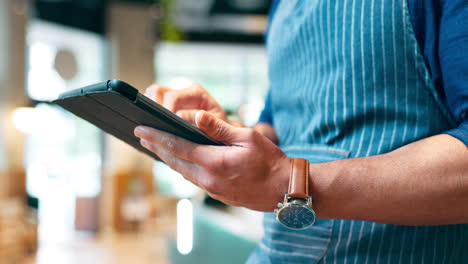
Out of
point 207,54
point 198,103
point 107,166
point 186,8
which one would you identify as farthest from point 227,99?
point 198,103

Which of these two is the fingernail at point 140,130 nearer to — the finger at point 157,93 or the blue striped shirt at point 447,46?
the finger at point 157,93

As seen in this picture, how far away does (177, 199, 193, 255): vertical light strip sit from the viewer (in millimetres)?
3339

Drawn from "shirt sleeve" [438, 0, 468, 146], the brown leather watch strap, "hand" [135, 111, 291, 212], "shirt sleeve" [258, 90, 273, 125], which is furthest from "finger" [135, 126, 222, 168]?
"shirt sleeve" [258, 90, 273, 125]

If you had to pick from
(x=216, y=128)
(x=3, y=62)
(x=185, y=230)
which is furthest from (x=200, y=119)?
(x=3, y=62)

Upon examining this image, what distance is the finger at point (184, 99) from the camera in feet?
2.70

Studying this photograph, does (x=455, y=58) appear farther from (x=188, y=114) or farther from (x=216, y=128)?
(x=188, y=114)

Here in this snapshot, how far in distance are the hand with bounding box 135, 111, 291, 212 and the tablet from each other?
0.01 m

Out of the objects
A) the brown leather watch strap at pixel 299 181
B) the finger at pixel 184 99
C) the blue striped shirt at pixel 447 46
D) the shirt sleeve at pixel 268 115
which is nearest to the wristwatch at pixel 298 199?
the brown leather watch strap at pixel 299 181

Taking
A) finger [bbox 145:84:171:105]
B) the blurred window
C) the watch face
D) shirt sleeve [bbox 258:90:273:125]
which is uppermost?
finger [bbox 145:84:171:105]

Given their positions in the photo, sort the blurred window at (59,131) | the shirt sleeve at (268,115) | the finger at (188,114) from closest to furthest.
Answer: the finger at (188,114), the shirt sleeve at (268,115), the blurred window at (59,131)

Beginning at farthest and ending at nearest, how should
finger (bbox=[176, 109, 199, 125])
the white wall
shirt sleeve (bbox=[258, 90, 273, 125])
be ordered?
the white wall
shirt sleeve (bbox=[258, 90, 273, 125])
finger (bbox=[176, 109, 199, 125])

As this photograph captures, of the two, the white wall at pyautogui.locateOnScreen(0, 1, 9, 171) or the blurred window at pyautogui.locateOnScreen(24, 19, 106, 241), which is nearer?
the white wall at pyautogui.locateOnScreen(0, 1, 9, 171)

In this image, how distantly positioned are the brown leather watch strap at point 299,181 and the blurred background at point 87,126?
14.9 feet

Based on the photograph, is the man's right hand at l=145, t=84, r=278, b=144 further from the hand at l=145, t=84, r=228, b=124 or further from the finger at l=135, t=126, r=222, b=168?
the finger at l=135, t=126, r=222, b=168
